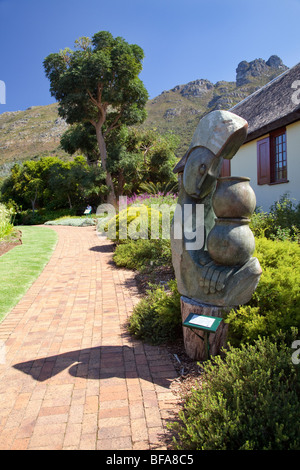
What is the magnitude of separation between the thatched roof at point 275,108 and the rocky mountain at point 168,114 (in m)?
33.4

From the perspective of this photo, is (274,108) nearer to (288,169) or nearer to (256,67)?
(288,169)

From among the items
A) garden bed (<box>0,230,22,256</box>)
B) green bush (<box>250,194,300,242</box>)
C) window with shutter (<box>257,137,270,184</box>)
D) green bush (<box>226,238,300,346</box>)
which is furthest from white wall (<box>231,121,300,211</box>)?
garden bed (<box>0,230,22,256</box>)

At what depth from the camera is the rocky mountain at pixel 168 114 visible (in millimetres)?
52562

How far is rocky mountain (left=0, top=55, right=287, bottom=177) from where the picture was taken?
52562 millimetres

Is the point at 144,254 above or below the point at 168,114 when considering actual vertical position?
below

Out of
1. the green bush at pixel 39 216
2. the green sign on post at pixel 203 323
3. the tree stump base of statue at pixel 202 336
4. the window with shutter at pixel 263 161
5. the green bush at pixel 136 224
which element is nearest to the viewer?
the green sign on post at pixel 203 323

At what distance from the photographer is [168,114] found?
58438mm

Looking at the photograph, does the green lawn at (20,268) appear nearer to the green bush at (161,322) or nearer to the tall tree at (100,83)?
the green bush at (161,322)

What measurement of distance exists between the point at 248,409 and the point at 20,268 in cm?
676

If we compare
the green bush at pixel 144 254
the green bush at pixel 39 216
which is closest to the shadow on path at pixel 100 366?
the green bush at pixel 144 254

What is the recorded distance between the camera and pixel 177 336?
149 inches

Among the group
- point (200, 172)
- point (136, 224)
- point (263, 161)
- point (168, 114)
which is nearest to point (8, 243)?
point (136, 224)

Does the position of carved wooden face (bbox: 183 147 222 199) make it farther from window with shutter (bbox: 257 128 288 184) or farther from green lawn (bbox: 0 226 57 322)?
window with shutter (bbox: 257 128 288 184)
